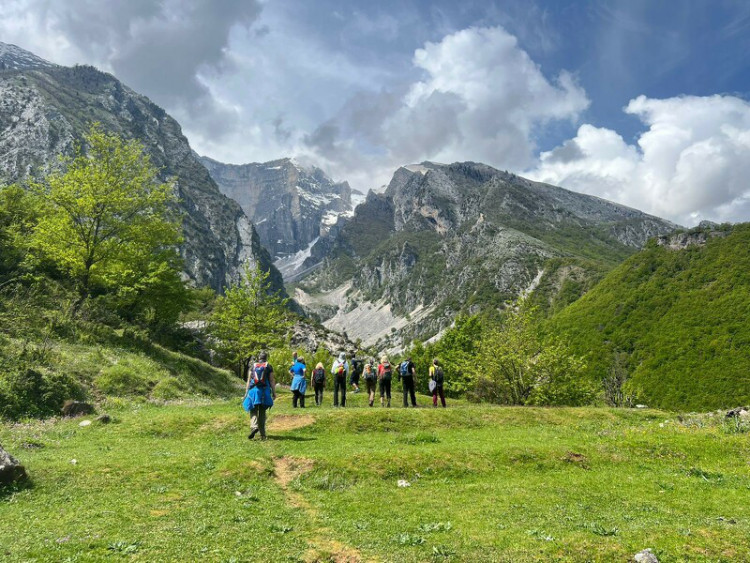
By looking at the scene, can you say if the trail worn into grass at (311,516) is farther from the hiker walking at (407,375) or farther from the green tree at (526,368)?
the green tree at (526,368)

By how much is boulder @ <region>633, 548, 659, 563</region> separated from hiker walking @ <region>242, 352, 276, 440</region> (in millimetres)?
13755

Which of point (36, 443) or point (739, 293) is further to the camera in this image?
point (739, 293)

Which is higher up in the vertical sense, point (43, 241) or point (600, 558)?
point (43, 241)

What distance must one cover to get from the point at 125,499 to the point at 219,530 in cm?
352

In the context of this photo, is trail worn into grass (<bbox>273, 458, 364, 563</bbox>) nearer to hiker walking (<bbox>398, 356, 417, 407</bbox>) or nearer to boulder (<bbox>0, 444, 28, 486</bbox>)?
boulder (<bbox>0, 444, 28, 486</bbox>)

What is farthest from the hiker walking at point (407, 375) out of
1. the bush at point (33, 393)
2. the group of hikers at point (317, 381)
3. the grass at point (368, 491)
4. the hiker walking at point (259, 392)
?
Result: the bush at point (33, 393)

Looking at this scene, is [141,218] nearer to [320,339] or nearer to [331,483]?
[331,483]

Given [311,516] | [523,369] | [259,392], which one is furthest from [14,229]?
[523,369]

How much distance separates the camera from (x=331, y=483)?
47.4 feet

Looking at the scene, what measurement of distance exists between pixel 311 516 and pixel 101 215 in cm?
3503

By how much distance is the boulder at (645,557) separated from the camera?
8.11 metres

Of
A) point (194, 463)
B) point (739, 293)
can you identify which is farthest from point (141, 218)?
point (739, 293)

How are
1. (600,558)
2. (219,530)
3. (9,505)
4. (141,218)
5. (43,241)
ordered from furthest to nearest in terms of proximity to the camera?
(141,218), (43,241), (9,505), (219,530), (600,558)

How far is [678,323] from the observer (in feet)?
433
